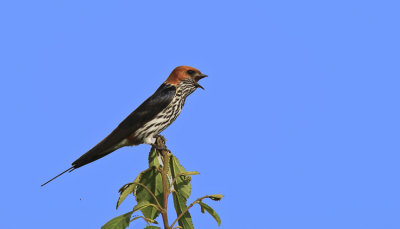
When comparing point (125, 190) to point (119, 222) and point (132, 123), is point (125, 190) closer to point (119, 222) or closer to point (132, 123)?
point (119, 222)

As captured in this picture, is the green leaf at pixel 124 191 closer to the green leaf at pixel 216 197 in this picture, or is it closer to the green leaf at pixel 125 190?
the green leaf at pixel 125 190

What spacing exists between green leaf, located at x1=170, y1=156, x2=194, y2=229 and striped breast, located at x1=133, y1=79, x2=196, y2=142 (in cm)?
116

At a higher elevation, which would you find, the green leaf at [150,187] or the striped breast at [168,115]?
the striped breast at [168,115]

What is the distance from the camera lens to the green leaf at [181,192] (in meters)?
4.65

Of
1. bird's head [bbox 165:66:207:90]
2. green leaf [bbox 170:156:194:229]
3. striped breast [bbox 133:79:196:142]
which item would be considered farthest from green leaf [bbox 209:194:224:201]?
bird's head [bbox 165:66:207:90]

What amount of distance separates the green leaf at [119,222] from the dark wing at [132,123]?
161 cm

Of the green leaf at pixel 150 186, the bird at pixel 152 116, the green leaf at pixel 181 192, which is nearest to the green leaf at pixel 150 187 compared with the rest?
the green leaf at pixel 150 186

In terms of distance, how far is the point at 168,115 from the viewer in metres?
6.12

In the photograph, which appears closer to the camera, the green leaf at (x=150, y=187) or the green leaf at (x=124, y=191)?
the green leaf at (x=124, y=191)

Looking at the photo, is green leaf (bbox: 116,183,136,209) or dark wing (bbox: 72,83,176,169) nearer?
green leaf (bbox: 116,183,136,209)

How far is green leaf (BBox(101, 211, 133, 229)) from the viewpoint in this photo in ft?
14.0

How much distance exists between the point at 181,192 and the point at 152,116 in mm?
1534

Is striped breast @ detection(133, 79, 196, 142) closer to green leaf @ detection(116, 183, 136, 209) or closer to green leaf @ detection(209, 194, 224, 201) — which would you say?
green leaf @ detection(116, 183, 136, 209)

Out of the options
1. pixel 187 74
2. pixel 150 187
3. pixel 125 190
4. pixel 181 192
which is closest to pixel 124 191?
pixel 125 190
